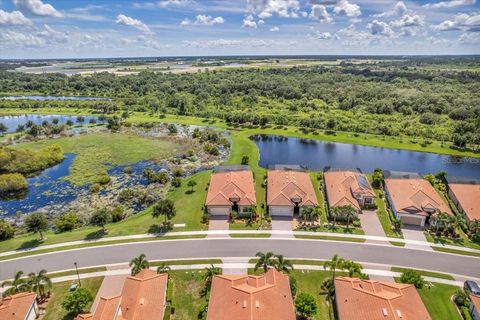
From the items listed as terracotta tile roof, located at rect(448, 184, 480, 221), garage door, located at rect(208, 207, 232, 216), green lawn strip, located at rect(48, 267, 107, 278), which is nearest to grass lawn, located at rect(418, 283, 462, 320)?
terracotta tile roof, located at rect(448, 184, 480, 221)

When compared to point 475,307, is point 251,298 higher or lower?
higher

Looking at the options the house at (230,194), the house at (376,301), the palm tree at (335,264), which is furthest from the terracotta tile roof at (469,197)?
the house at (230,194)

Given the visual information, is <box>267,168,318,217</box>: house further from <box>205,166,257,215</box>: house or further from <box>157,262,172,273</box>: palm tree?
<box>157,262,172,273</box>: palm tree

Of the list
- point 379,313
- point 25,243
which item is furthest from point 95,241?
point 379,313

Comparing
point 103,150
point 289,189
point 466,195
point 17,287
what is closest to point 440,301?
point 289,189

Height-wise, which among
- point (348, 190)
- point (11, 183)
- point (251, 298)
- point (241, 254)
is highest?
point (251, 298)

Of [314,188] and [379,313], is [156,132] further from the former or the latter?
[379,313]

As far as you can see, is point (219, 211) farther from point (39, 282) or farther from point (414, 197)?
point (414, 197)
